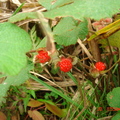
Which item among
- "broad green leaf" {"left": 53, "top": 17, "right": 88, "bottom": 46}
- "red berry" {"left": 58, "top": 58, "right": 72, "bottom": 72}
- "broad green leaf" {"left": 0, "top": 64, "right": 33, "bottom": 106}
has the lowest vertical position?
"broad green leaf" {"left": 0, "top": 64, "right": 33, "bottom": 106}

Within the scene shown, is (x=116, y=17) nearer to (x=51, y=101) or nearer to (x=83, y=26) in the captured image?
(x=83, y=26)

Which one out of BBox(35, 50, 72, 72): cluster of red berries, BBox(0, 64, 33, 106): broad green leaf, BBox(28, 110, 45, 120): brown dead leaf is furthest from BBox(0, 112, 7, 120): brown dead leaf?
BBox(35, 50, 72, 72): cluster of red berries

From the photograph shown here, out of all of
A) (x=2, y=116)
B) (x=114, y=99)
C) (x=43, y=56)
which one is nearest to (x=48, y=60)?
(x=43, y=56)

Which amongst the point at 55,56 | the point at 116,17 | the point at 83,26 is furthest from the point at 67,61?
the point at 116,17

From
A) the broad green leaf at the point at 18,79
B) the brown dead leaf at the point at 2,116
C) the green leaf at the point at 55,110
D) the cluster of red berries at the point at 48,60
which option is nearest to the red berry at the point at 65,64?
the cluster of red berries at the point at 48,60

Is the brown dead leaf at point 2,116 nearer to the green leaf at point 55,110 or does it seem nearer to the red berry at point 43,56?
the green leaf at point 55,110

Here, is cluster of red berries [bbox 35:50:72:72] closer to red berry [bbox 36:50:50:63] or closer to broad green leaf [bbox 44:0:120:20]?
red berry [bbox 36:50:50:63]

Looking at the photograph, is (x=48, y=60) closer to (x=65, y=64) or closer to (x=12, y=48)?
(x=65, y=64)
